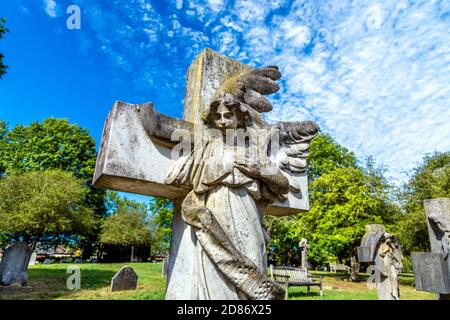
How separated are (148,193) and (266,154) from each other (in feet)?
3.73

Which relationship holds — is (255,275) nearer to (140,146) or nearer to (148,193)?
(148,193)

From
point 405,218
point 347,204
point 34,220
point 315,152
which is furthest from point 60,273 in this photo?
point 405,218

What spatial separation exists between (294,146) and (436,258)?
6.58 m

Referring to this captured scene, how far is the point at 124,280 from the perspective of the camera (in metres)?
14.6

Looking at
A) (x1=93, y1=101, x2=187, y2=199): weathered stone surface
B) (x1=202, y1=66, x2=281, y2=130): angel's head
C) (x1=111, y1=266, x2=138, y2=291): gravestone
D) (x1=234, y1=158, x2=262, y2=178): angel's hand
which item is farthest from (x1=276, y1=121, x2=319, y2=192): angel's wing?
(x1=111, y1=266, x2=138, y2=291): gravestone

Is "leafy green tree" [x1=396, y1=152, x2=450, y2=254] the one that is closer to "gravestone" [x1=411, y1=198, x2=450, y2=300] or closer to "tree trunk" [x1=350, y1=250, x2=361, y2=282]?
"tree trunk" [x1=350, y1=250, x2=361, y2=282]

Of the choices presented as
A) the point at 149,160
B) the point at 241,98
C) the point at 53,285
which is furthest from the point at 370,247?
the point at 53,285

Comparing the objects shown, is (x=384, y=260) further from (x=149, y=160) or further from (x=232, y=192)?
(x=149, y=160)

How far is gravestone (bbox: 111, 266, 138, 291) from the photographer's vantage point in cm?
1427

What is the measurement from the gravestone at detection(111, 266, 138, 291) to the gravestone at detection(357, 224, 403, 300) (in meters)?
10.7

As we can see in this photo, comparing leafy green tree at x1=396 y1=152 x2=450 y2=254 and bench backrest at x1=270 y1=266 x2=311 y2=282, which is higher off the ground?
leafy green tree at x1=396 y1=152 x2=450 y2=254

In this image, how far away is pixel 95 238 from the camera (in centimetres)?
3653

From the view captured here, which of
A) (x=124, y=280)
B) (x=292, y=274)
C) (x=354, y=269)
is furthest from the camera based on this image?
(x=354, y=269)

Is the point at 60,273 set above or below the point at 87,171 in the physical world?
below
